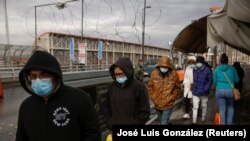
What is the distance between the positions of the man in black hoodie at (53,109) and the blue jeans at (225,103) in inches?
208

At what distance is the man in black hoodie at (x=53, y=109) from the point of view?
2.93 meters

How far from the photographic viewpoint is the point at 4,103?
53.1ft

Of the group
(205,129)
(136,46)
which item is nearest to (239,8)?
(205,129)

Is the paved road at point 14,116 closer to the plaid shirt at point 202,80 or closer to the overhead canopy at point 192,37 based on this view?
the plaid shirt at point 202,80

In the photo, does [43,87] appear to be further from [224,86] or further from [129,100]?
[224,86]

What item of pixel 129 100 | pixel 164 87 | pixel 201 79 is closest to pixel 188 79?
pixel 201 79

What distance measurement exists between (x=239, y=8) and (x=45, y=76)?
394 centimetres

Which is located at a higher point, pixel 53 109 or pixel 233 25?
pixel 233 25

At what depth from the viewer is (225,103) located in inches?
316

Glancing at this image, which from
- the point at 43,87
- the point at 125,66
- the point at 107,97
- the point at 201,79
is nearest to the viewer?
the point at 43,87

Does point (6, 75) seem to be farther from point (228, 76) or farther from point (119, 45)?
point (119, 45)

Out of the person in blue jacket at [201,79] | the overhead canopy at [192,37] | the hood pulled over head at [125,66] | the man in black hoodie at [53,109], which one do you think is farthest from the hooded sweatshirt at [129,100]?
the overhead canopy at [192,37]

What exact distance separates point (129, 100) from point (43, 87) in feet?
6.67

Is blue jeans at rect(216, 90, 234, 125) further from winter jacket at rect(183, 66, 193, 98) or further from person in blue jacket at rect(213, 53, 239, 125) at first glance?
winter jacket at rect(183, 66, 193, 98)
